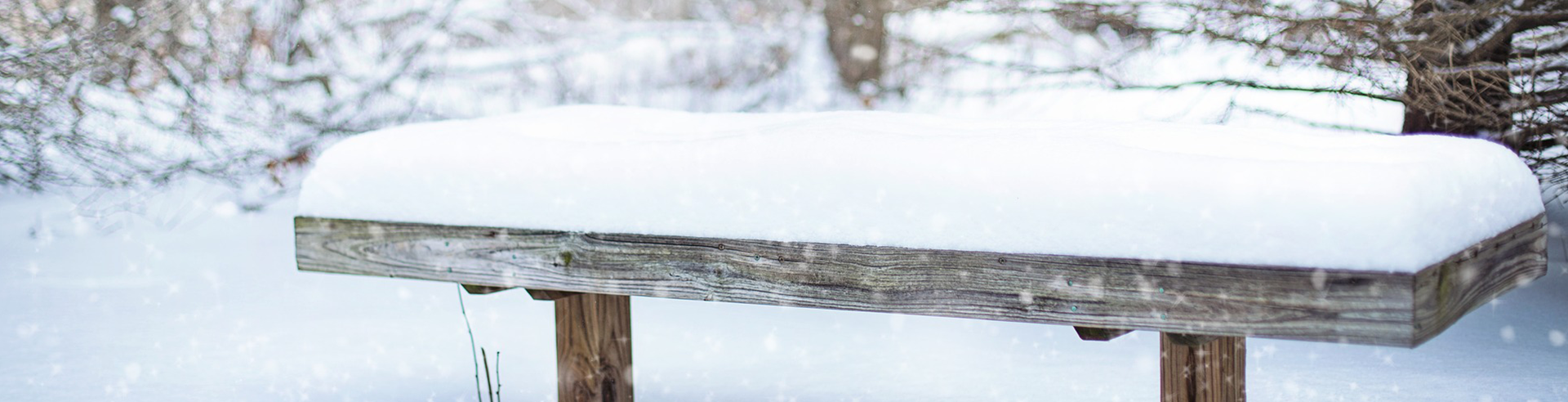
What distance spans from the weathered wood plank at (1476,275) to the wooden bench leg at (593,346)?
1.66 meters

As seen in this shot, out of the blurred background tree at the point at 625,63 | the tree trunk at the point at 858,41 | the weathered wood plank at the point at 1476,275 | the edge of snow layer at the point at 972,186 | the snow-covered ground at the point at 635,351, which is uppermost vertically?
the tree trunk at the point at 858,41

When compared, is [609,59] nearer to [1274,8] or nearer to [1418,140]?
[1274,8]

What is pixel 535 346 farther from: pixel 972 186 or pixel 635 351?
pixel 972 186

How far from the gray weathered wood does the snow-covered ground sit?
1.36 metres

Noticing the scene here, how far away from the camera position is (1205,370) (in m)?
2.25

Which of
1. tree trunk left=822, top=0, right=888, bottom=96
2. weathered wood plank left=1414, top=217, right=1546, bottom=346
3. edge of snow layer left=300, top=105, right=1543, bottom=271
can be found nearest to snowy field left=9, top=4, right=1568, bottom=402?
edge of snow layer left=300, top=105, right=1543, bottom=271

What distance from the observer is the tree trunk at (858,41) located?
9.04 m

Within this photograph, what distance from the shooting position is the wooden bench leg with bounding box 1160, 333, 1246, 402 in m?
2.23

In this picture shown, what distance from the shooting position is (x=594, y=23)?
34.9 ft

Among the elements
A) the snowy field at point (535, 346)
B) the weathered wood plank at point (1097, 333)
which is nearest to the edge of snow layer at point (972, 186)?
the weathered wood plank at point (1097, 333)

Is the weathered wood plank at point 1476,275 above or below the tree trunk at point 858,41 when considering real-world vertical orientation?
below

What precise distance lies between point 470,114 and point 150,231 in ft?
7.17

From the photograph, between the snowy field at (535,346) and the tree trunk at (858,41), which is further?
the tree trunk at (858,41)

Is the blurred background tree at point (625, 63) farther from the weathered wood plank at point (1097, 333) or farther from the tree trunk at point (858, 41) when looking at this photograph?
the weathered wood plank at point (1097, 333)
